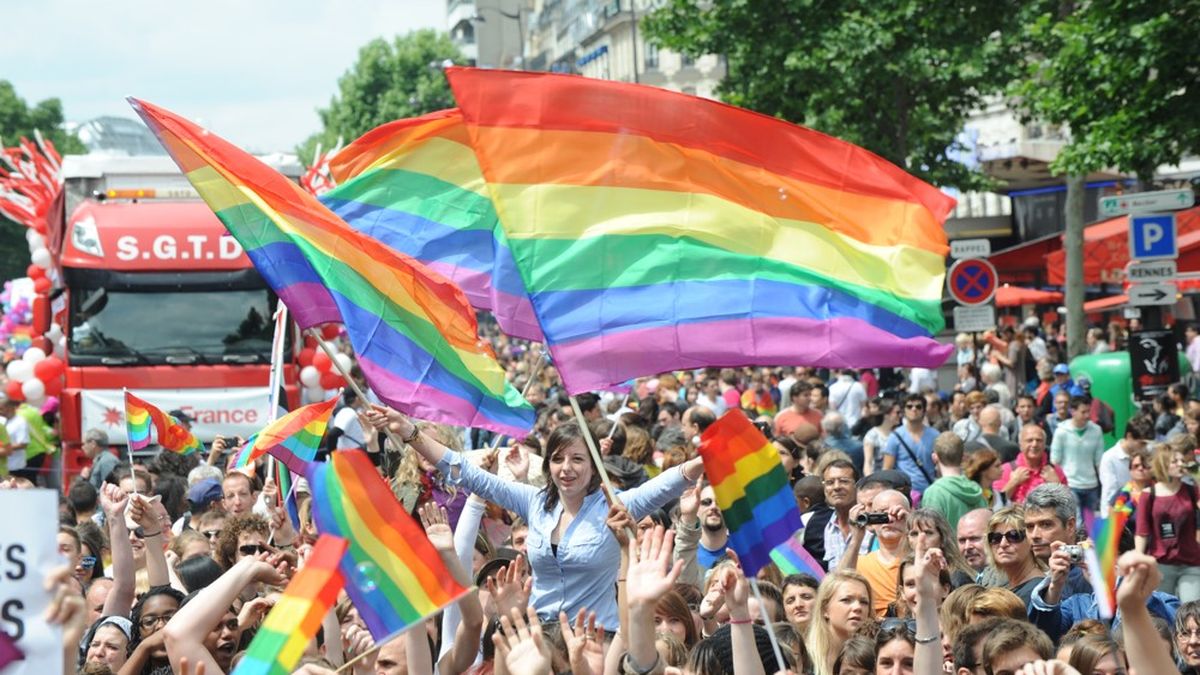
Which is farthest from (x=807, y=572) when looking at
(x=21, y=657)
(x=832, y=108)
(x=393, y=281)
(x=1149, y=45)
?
(x=832, y=108)

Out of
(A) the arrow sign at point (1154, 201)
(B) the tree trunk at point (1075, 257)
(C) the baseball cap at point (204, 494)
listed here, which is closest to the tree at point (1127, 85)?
(A) the arrow sign at point (1154, 201)

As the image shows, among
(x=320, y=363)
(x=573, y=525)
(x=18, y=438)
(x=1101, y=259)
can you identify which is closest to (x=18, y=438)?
(x=18, y=438)

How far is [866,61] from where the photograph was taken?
95.7ft

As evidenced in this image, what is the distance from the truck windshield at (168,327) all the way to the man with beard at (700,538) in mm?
9932

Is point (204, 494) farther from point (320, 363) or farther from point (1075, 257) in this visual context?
point (1075, 257)

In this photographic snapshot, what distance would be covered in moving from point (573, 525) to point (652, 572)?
1896 mm

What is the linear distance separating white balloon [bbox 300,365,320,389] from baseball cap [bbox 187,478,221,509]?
26.8 feet

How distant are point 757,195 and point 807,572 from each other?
1.58 metres

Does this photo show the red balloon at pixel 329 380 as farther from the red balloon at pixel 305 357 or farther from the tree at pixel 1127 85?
the tree at pixel 1127 85

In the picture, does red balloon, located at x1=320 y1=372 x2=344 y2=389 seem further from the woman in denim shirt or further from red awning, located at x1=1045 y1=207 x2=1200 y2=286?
red awning, located at x1=1045 y1=207 x2=1200 y2=286

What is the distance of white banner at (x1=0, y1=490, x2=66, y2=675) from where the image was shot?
4.26m

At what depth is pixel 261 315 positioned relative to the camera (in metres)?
18.5

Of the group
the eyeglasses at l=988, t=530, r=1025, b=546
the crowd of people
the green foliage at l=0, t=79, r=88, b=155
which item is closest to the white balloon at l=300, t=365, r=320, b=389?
the crowd of people

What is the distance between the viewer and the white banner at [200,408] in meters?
17.7
